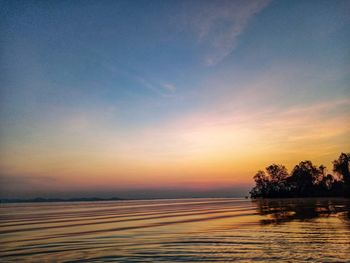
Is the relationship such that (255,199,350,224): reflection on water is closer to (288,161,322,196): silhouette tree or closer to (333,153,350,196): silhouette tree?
(333,153,350,196): silhouette tree

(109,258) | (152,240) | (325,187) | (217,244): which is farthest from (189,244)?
(325,187)

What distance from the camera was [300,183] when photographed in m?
154

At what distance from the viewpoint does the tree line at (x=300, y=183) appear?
147m

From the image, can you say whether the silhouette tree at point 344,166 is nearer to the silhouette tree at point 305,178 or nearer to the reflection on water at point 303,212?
the silhouette tree at point 305,178

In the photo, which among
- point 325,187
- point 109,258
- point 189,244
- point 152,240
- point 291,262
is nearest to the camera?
point 291,262

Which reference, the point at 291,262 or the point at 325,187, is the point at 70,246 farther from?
the point at 325,187

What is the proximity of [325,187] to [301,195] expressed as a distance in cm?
1158

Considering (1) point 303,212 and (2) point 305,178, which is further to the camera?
(2) point 305,178

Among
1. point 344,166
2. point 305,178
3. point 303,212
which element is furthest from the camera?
point 305,178

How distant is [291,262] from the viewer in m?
12.0

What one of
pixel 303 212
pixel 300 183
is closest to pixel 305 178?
pixel 300 183

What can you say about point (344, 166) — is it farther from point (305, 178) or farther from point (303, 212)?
point (303, 212)

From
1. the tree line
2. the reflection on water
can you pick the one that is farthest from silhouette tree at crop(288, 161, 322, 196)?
the reflection on water

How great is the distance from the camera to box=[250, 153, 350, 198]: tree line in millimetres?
147000
